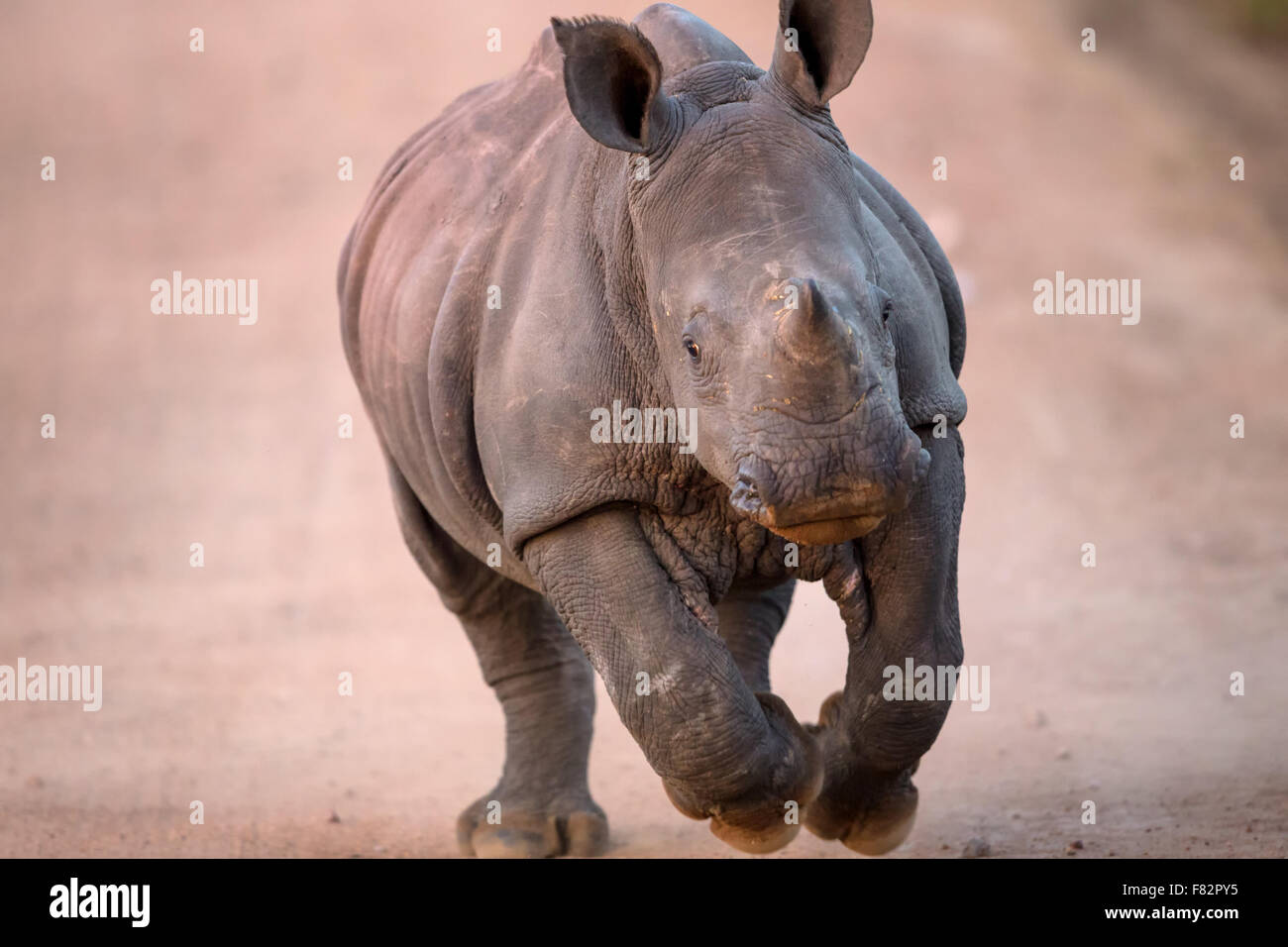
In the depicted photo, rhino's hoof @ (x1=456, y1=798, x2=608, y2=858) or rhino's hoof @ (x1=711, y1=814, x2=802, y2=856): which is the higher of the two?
rhino's hoof @ (x1=456, y1=798, x2=608, y2=858)

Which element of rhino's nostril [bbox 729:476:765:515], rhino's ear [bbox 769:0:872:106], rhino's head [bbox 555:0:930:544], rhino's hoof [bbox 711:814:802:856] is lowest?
rhino's hoof [bbox 711:814:802:856]

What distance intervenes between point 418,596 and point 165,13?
8.93 m

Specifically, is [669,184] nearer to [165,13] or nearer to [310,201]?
[310,201]

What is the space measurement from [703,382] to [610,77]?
2.75 feet

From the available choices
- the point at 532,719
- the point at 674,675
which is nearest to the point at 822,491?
the point at 674,675

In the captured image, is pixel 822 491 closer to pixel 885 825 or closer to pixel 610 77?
pixel 610 77

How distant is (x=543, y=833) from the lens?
23.2 ft

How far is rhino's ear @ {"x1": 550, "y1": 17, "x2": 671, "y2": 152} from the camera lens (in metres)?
4.48

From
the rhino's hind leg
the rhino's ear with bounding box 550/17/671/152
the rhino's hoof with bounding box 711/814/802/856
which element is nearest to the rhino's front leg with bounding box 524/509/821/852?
the rhino's hoof with bounding box 711/814/802/856

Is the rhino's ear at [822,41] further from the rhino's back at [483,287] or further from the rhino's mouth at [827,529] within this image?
the rhino's mouth at [827,529]

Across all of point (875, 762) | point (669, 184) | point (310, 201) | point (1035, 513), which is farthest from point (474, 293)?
point (310, 201)

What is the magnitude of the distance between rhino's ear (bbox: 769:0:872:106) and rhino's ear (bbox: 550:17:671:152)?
0.34 meters

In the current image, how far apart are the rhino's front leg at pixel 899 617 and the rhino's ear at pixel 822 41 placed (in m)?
0.97

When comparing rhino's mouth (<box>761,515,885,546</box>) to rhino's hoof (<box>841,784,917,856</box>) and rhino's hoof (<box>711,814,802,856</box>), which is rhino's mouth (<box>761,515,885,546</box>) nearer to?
rhino's hoof (<box>711,814,802,856</box>)
